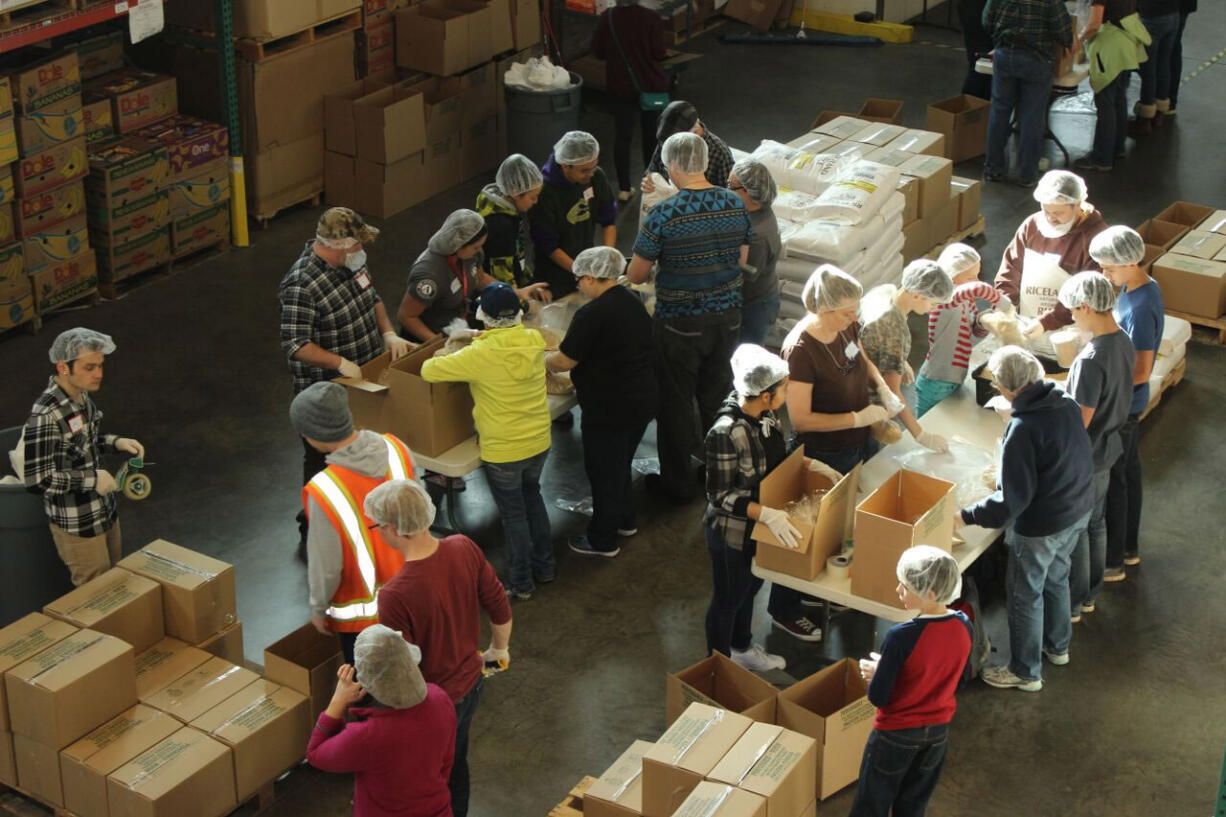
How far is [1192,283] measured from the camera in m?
9.00

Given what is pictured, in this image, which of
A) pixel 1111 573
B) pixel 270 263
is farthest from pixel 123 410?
pixel 1111 573

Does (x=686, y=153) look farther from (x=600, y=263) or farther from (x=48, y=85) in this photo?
(x=48, y=85)

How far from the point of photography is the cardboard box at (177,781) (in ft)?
16.3

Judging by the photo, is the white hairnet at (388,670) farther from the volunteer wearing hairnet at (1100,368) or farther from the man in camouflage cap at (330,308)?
the volunteer wearing hairnet at (1100,368)

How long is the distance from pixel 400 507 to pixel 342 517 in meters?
0.51

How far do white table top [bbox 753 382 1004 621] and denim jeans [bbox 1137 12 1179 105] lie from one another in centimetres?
636

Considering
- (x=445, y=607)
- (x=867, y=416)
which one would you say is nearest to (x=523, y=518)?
(x=867, y=416)

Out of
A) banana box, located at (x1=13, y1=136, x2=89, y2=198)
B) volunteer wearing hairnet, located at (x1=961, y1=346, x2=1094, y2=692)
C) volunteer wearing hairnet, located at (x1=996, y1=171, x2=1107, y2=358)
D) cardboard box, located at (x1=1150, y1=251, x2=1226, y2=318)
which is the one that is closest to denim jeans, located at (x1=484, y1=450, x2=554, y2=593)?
volunteer wearing hairnet, located at (x1=961, y1=346, x2=1094, y2=692)

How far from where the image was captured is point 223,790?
520 centimetres

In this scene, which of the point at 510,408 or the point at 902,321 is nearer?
the point at 510,408

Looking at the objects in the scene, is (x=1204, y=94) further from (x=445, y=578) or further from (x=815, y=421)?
(x=445, y=578)

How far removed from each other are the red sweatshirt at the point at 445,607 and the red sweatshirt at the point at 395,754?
0.29m

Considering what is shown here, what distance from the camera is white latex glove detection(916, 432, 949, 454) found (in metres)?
6.29

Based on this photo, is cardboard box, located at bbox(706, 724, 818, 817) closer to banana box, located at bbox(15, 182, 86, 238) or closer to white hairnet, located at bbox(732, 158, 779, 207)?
white hairnet, located at bbox(732, 158, 779, 207)
